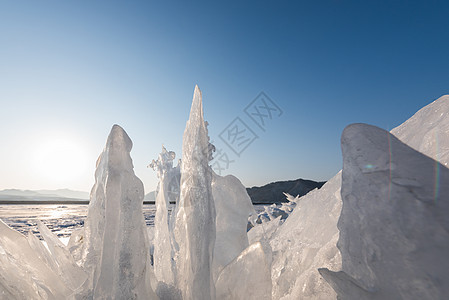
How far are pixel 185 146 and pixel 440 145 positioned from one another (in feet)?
5.53

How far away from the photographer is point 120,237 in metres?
1.36

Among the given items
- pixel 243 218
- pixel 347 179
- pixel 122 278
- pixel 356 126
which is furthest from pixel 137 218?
pixel 243 218

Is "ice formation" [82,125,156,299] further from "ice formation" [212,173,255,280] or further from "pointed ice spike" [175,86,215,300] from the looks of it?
"ice formation" [212,173,255,280]

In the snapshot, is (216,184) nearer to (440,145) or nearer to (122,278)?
(122,278)

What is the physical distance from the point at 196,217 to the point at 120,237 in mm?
476

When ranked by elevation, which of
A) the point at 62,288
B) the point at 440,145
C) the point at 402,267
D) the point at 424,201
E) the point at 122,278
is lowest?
the point at 62,288

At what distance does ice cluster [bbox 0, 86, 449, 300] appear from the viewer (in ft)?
2.98

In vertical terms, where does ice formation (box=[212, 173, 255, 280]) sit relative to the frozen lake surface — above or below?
above

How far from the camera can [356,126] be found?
46.1 inches

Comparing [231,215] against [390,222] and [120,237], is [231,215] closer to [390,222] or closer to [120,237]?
[120,237]

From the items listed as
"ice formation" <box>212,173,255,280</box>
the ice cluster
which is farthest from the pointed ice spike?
"ice formation" <box>212,173,255,280</box>

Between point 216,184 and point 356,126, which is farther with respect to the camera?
point 216,184

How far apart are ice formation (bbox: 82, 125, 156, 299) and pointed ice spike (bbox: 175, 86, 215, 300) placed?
26cm

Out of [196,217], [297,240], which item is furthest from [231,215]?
[196,217]
